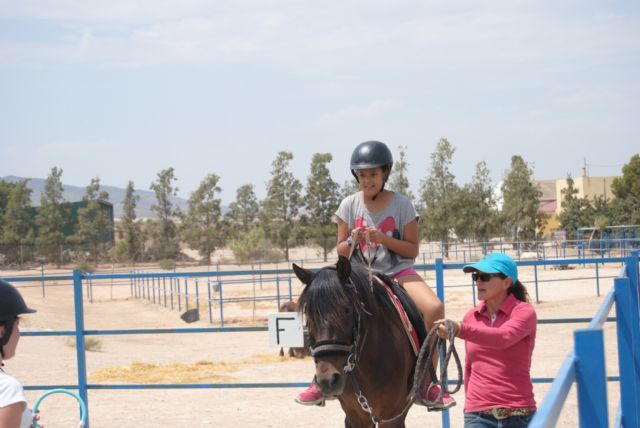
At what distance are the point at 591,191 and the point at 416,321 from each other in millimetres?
93285

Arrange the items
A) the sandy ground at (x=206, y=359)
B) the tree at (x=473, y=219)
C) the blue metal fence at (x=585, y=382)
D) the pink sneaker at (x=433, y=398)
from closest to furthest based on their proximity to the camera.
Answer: the blue metal fence at (x=585, y=382) < the pink sneaker at (x=433, y=398) < the sandy ground at (x=206, y=359) < the tree at (x=473, y=219)

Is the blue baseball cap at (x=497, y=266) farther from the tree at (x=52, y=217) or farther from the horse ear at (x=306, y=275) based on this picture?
the tree at (x=52, y=217)

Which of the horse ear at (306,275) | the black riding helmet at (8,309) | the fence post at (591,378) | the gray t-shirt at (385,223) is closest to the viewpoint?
the fence post at (591,378)

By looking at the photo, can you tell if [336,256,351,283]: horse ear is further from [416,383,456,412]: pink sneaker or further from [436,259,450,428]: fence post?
[436,259,450,428]: fence post

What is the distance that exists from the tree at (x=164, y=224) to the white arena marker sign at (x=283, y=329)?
61018 millimetres

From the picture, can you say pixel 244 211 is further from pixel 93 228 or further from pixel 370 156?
pixel 370 156

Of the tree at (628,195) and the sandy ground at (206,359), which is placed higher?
the tree at (628,195)

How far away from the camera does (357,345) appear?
4215 mm

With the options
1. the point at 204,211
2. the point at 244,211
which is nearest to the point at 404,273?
the point at 204,211

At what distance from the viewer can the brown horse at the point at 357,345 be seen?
4.00 m

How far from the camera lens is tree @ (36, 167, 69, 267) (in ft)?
204

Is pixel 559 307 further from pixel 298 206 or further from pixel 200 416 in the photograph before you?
pixel 298 206

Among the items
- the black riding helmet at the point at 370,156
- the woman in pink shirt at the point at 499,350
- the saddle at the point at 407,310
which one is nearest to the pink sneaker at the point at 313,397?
the saddle at the point at 407,310

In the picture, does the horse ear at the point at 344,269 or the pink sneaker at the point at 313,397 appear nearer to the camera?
the horse ear at the point at 344,269
